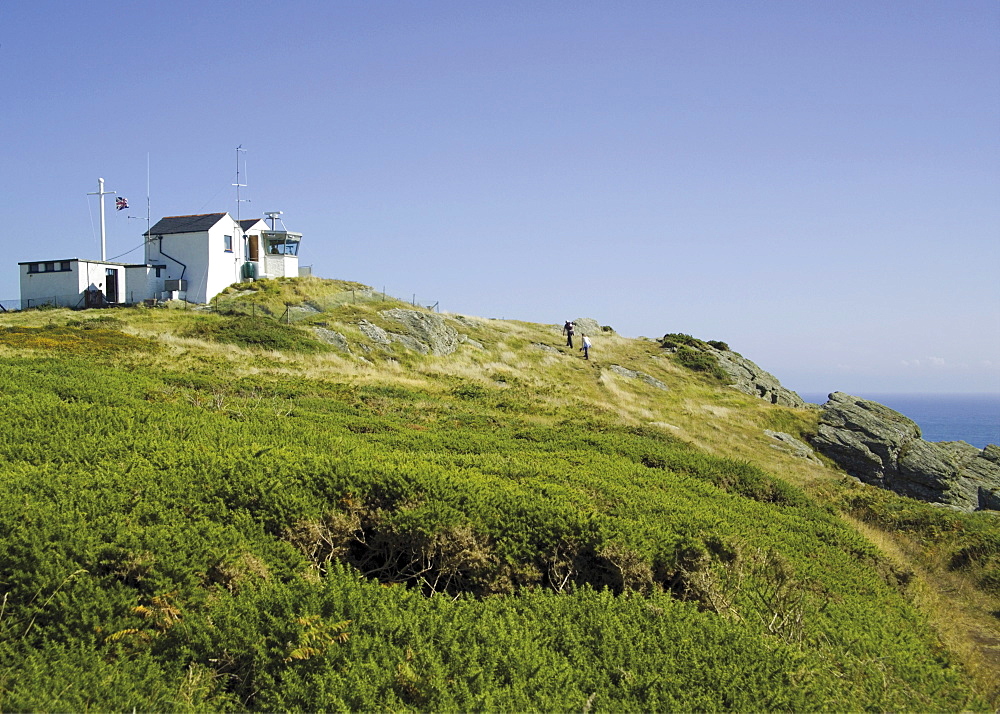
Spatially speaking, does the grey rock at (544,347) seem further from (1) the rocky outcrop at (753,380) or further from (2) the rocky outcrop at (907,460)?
(2) the rocky outcrop at (907,460)

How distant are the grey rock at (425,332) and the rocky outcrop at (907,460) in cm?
2251

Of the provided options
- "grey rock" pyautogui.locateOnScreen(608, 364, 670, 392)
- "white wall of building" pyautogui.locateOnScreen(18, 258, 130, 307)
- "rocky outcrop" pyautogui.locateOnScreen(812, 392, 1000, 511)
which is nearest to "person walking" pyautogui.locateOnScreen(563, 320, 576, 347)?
"grey rock" pyautogui.locateOnScreen(608, 364, 670, 392)

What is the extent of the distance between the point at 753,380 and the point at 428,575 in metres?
49.0

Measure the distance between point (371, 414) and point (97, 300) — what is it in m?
34.0

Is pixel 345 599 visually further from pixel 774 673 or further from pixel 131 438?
pixel 131 438

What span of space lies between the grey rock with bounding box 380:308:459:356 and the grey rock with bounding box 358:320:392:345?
0.72 m

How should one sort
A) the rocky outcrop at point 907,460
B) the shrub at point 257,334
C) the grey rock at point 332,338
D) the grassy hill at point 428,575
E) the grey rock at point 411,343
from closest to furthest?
the grassy hill at point 428,575, the rocky outcrop at point 907,460, the shrub at point 257,334, the grey rock at point 332,338, the grey rock at point 411,343

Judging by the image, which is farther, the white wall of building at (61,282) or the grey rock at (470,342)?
the grey rock at (470,342)

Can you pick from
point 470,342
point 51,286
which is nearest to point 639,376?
point 470,342

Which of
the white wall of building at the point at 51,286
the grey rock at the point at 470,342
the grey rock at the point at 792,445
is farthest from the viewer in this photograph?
the grey rock at the point at 470,342

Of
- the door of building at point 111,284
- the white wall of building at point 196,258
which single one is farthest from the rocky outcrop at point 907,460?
the door of building at point 111,284

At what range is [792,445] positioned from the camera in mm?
32375

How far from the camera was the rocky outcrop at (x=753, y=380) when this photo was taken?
50.0 metres

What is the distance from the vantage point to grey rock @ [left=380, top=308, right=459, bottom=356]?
1697 inches
